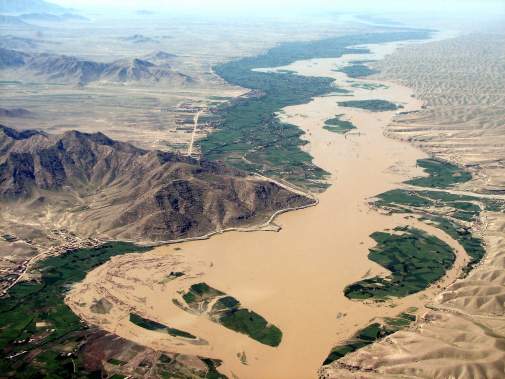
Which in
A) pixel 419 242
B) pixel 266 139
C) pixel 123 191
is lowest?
pixel 419 242

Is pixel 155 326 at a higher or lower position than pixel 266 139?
lower

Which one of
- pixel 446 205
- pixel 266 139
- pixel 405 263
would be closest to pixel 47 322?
pixel 405 263

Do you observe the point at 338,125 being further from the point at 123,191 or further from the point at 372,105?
the point at 123,191

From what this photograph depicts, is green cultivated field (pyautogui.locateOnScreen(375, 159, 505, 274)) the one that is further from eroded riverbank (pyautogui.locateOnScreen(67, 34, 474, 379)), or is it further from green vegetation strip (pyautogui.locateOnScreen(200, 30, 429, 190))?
green vegetation strip (pyautogui.locateOnScreen(200, 30, 429, 190))

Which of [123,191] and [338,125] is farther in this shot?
[338,125]

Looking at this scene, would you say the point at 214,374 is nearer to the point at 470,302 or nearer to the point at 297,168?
the point at 470,302

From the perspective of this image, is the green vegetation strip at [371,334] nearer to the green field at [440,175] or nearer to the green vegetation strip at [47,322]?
the green vegetation strip at [47,322]

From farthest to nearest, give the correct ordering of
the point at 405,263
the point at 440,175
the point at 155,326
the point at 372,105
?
the point at 372,105, the point at 440,175, the point at 405,263, the point at 155,326

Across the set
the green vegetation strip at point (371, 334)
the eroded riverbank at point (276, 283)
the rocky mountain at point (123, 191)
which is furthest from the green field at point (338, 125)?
the green vegetation strip at point (371, 334)
